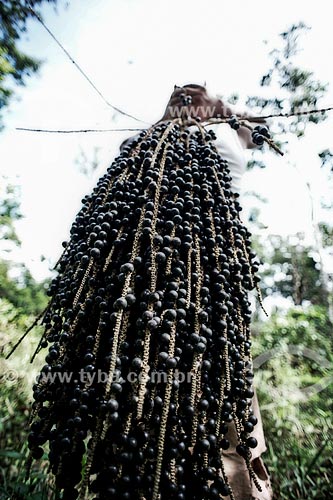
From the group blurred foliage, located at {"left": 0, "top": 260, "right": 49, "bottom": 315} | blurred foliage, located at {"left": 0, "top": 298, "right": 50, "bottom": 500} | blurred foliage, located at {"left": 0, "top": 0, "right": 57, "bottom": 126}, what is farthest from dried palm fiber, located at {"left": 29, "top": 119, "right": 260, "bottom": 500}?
blurred foliage, located at {"left": 0, "top": 260, "right": 49, "bottom": 315}

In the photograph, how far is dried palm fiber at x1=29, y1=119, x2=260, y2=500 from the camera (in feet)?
2.31

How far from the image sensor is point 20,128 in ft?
3.88

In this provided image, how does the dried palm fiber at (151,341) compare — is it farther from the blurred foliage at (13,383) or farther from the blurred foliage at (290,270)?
the blurred foliage at (290,270)

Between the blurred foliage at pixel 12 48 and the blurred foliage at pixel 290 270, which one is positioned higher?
the blurred foliage at pixel 290 270

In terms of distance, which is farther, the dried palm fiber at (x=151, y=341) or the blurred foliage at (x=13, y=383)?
the blurred foliage at (x=13, y=383)

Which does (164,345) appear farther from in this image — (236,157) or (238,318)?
(236,157)

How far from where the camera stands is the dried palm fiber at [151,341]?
703 millimetres

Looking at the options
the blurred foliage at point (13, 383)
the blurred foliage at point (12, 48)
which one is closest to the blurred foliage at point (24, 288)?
the blurred foliage at point (13, 383)

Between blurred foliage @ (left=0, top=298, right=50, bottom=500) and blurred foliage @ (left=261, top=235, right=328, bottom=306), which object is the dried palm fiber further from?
blurred foliage @ (left=261, top=235, right=328, bottom=306)

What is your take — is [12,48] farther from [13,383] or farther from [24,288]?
[24,288]

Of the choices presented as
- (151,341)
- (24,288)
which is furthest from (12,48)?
(24,288)

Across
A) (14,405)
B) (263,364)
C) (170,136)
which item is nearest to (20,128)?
(170,136)

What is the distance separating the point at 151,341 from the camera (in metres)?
0.81

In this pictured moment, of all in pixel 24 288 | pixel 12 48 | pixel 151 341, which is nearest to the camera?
pixel 151 341
